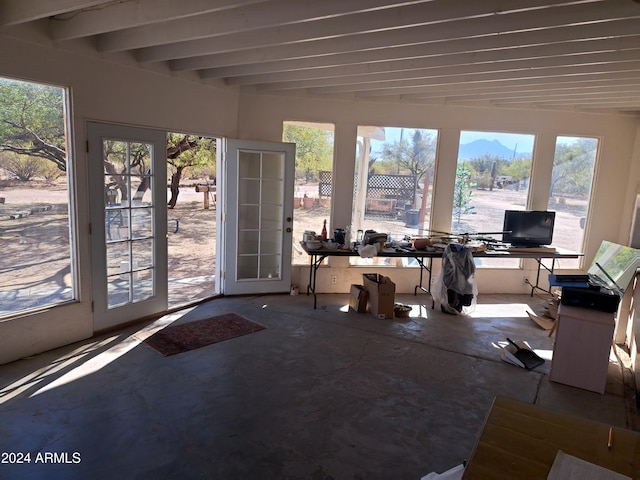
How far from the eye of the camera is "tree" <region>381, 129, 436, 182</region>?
20.0 feet

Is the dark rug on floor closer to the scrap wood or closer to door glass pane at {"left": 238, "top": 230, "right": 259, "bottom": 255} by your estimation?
door glass pane at {"left": 238, "top": 230, "right": 259, "bottom": 255}

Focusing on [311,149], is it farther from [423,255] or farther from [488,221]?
[488,221]

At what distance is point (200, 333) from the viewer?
4586 millimetres

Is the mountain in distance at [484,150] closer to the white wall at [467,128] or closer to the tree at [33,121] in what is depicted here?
the white wall at [467,128]

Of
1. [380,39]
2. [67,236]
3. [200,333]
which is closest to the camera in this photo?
[380,39]

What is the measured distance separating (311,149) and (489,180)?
257cm

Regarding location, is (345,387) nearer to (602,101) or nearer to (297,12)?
(297,12)

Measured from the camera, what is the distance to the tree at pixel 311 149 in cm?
597

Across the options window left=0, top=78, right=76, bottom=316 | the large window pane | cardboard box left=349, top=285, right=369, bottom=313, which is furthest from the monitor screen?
window left=0, top=78, right=76, bottom=316

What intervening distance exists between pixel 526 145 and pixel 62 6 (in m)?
5.74

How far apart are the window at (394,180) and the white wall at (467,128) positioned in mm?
119

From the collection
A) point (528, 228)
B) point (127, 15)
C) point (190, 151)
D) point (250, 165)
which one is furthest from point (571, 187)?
point (190, 151)

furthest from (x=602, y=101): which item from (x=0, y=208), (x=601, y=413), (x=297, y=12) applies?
(x=0, y=208)

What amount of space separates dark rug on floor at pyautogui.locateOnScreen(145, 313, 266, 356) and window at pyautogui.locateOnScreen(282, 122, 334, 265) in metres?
1.46
